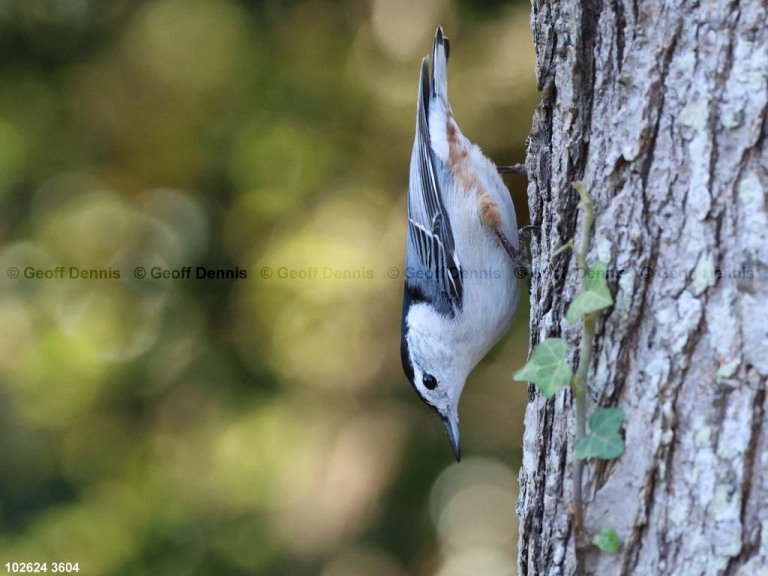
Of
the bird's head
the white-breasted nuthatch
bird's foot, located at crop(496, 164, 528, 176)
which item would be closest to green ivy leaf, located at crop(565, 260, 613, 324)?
the white-breasted nuthatch

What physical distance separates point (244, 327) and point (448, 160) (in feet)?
3.56

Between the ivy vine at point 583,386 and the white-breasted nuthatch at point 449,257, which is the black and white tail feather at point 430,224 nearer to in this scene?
the white-breasted nuthatch at point 449,257

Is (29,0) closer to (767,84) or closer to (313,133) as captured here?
(313,133)

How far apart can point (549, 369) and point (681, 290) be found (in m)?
0.25

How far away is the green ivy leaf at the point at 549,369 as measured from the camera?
123 centimetres

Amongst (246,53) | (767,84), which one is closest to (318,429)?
(246,53)

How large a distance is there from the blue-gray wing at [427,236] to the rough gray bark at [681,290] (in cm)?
130

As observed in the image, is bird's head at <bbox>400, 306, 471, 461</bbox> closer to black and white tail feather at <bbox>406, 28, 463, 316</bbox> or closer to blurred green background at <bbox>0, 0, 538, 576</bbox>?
black and white tail feather at <bbox>406, 28, 463, 316</bbox>

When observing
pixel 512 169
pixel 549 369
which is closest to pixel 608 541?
pixel 549 369

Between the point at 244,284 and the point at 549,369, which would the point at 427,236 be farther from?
the point at 549,369

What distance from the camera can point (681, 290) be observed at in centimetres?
121

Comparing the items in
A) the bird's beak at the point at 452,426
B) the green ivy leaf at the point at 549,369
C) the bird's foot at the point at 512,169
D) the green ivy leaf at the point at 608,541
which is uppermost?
the bird's foot at the point at 512,169

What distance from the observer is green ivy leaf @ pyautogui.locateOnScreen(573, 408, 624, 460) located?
48.2 inches

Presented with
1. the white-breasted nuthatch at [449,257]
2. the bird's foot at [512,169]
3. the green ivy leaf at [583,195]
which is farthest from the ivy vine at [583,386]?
the bird's foot at [512,169]
